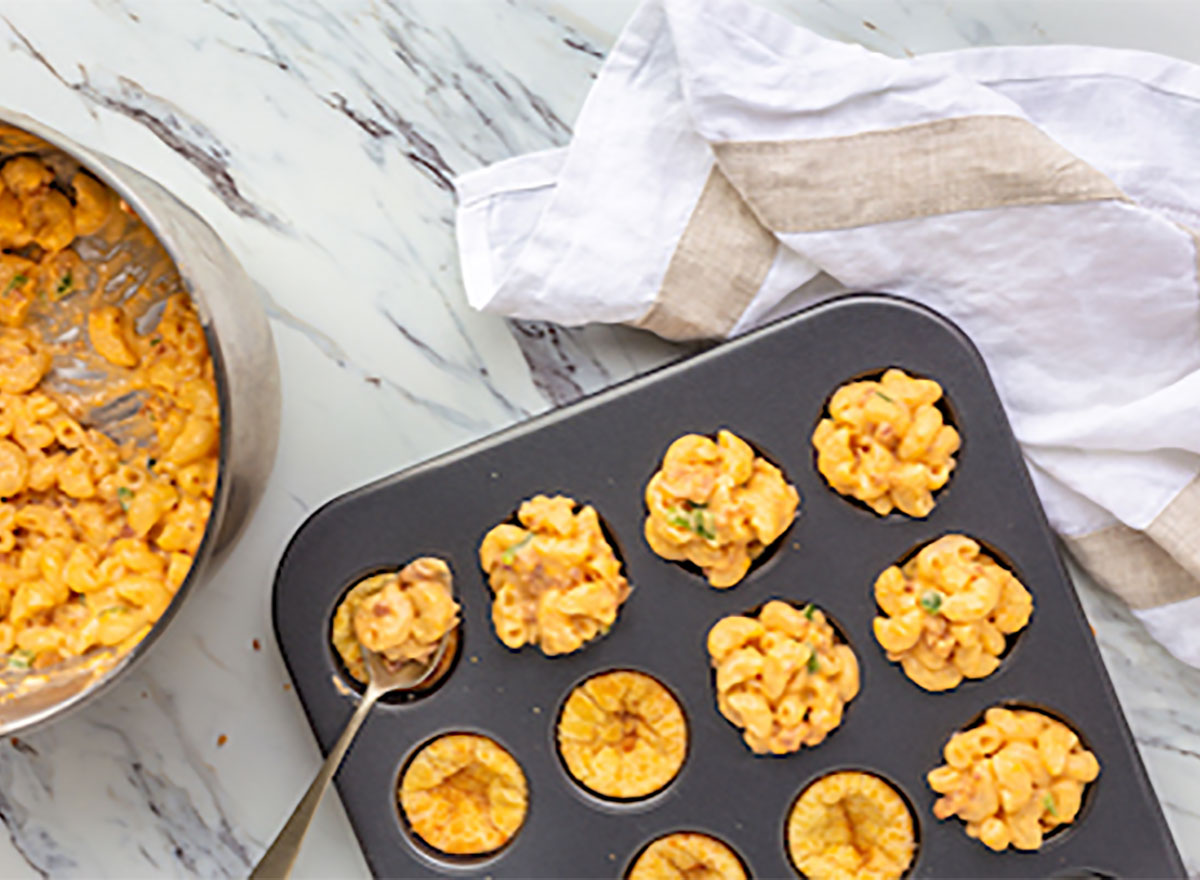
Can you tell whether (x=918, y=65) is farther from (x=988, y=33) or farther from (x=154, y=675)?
(x=154, y=675)

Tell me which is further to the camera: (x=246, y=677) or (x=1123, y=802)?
(x=246, y=677)

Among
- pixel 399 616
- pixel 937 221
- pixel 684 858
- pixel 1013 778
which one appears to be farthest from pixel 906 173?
pixel 684 858

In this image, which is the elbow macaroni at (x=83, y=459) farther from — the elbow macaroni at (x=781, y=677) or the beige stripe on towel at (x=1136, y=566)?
the beige stripe on towel at (x=1136, y=566)

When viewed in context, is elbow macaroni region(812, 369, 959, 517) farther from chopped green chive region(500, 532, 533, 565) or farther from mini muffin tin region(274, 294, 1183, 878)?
chopped green chive region(500, 532, 533, 565)

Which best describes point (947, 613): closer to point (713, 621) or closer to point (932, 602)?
point (932, 602)

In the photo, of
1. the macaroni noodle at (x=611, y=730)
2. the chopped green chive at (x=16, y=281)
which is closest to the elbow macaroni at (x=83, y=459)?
the chopped green chive at (x=16, y=281)

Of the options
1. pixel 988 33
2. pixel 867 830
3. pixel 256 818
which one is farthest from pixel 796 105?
pixel 256 818

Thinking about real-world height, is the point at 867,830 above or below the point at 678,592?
below

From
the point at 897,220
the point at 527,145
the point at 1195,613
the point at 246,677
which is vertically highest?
the point at 527,145
